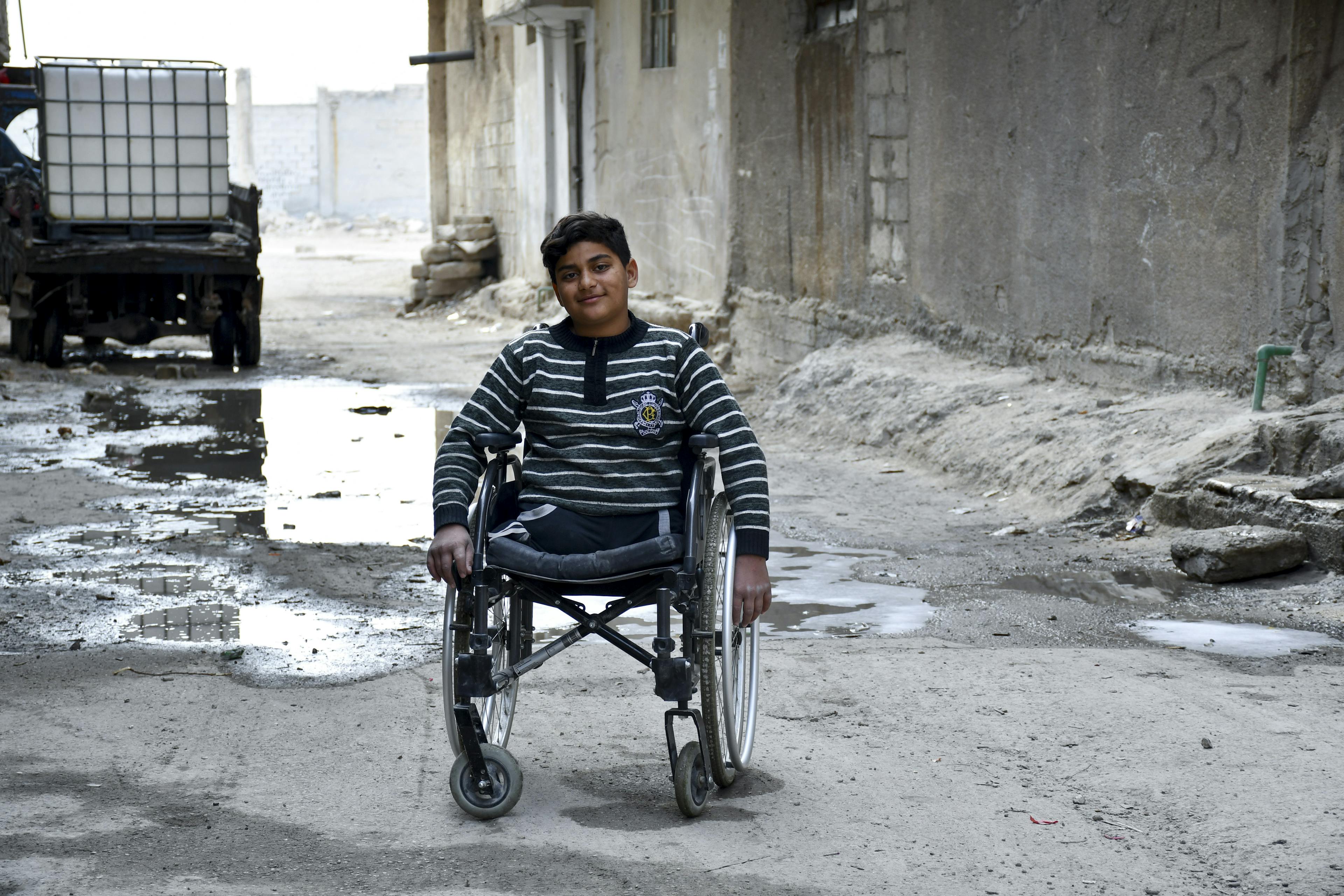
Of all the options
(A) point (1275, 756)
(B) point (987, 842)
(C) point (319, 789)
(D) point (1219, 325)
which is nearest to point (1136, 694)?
(A) point (1275, 756)

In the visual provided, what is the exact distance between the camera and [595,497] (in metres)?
3.22

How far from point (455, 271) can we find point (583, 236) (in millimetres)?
16572

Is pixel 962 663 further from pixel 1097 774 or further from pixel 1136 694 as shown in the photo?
pixel 1097 774

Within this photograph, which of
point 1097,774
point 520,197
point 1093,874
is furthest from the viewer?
point 520,197

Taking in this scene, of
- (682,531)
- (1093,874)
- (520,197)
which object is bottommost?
(1093,874)

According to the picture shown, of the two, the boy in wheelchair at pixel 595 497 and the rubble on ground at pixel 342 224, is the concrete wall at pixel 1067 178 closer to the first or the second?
the boy in wheelchair at pixel 595 497

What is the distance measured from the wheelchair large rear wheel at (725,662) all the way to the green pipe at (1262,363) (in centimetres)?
370

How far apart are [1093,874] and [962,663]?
1.48 metres

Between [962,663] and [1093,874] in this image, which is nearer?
[1093,874]

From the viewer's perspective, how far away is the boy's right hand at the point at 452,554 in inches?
121

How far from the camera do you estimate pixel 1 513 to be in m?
6.56

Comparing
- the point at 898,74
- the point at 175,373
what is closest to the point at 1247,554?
the point at 898,74

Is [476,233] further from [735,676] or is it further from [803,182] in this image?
[735,676]

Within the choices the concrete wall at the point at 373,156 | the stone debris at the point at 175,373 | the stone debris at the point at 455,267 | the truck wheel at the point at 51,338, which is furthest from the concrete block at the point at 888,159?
the concrete wall at the point at 373,156
